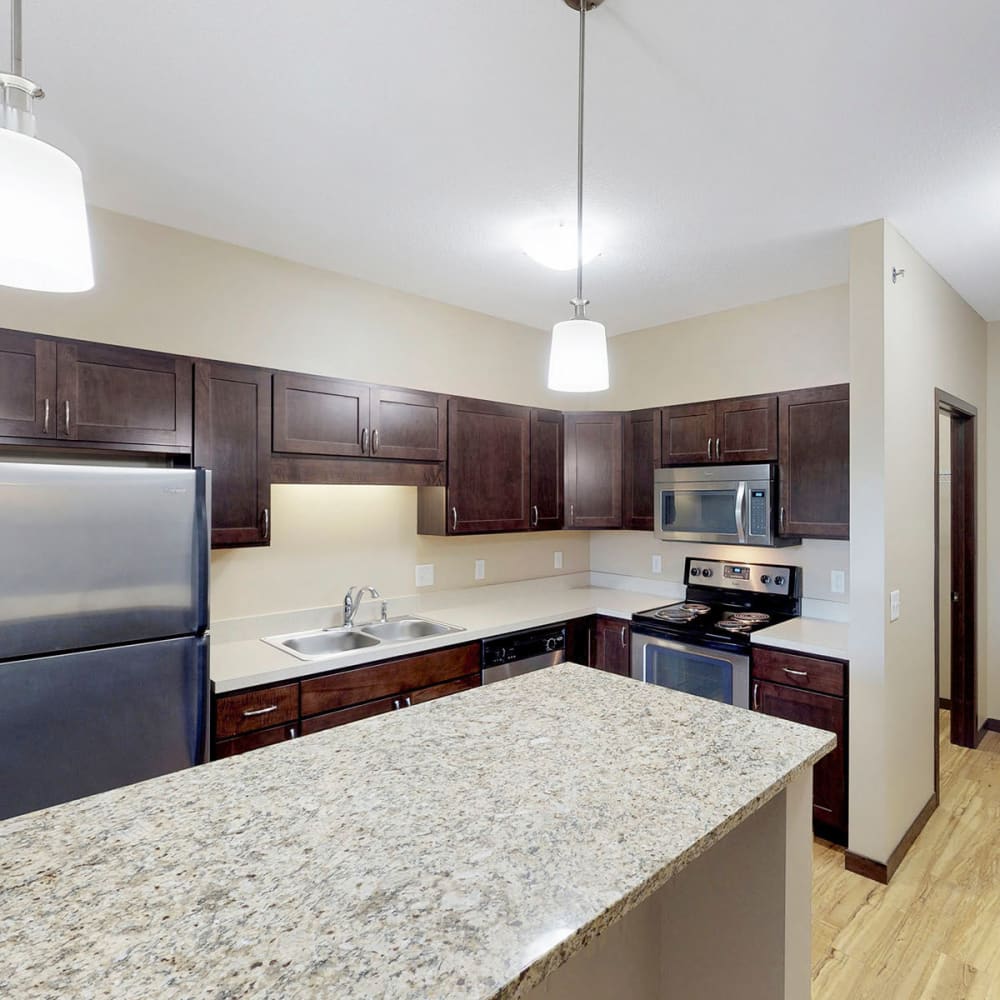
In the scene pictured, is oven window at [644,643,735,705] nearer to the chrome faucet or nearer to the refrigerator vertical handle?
the chrome faucet

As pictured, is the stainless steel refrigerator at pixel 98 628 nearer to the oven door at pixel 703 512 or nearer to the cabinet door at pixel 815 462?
the oven door at pixel 703 512

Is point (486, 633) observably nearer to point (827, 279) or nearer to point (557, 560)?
point (557, 560)

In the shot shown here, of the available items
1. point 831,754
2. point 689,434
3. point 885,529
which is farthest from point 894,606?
point 689,434

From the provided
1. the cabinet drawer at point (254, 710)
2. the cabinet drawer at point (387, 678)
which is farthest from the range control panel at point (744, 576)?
the cabinet drawer at point (254, 710)

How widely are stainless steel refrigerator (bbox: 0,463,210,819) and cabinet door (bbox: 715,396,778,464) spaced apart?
2.61 m

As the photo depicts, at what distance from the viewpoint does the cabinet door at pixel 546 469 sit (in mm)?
3752

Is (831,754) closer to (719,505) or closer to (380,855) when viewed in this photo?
(719,505)

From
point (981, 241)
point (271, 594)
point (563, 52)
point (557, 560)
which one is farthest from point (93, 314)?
point (981, 241)

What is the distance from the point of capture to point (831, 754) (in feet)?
8.95

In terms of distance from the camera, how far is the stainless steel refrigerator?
5.88ft

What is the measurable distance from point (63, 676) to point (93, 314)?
1401 mm

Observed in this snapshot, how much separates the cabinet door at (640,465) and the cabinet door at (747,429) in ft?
1.38

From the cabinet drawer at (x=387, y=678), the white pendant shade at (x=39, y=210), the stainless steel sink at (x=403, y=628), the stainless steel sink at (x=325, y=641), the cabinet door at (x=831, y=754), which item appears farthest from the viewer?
the stainless steel sink at (x=403, y=628)

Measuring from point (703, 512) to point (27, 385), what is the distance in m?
3.08
